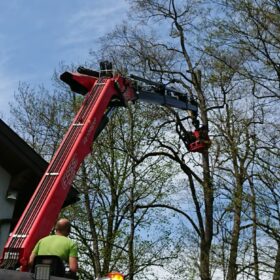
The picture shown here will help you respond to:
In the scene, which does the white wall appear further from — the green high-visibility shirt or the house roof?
the green high-visibility shirt

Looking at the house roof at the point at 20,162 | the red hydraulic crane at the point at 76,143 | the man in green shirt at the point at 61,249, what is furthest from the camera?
the house roof at the point at 20,162

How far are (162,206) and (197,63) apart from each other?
601 cm

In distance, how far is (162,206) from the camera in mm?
24297

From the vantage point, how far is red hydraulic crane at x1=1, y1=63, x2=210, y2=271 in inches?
287

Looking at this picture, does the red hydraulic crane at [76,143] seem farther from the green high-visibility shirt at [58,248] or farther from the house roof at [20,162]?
the house roof at [20,162]

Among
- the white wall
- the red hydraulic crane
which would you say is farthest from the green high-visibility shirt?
the white wall

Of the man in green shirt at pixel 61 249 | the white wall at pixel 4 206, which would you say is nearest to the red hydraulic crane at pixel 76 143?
the man in green shirt at pixel 61 249

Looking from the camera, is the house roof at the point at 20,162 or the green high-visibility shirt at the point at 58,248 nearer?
the green high-visibility shirt at the point at 58,248

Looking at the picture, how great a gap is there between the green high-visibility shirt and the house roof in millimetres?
4882

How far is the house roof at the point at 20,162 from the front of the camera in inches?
429

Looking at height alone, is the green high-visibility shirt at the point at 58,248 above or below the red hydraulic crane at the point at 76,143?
below

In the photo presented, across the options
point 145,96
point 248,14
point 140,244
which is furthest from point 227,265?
point 145,96

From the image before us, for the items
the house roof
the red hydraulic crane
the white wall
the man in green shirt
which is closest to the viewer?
the man in green shirt

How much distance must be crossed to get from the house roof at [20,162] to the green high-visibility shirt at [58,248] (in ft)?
16.0
